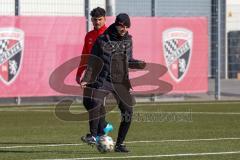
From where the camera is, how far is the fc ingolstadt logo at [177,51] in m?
28.9

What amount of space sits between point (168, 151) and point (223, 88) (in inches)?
814

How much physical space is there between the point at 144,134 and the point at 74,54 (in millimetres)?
10914

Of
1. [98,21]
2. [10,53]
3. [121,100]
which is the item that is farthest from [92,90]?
[10,53]

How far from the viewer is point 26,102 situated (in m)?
27.2

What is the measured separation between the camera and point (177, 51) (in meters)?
29.0

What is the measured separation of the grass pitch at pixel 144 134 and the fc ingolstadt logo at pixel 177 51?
379 centimetres

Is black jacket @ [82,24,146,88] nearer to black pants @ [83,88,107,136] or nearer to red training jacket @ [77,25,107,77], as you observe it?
black pants @ [83,88,107,136]

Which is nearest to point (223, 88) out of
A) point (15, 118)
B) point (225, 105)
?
point (225, 105)

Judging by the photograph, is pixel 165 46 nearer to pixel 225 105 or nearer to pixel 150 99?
pixel 150 99

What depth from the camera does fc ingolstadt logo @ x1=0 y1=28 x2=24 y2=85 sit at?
25781 millimetres

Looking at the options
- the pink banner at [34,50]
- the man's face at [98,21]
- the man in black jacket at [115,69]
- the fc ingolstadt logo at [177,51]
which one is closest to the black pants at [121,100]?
the man in black jacket at [115,69]

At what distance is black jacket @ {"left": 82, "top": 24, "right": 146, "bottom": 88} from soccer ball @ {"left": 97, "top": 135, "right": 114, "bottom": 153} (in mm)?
849

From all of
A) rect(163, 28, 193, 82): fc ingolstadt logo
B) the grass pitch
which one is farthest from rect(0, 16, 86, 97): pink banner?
rect(163, 28, 193, 82): fc ingolstadt logo

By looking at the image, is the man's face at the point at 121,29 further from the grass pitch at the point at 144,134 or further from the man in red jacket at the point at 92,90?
the grass pitch at the point at 144,134
